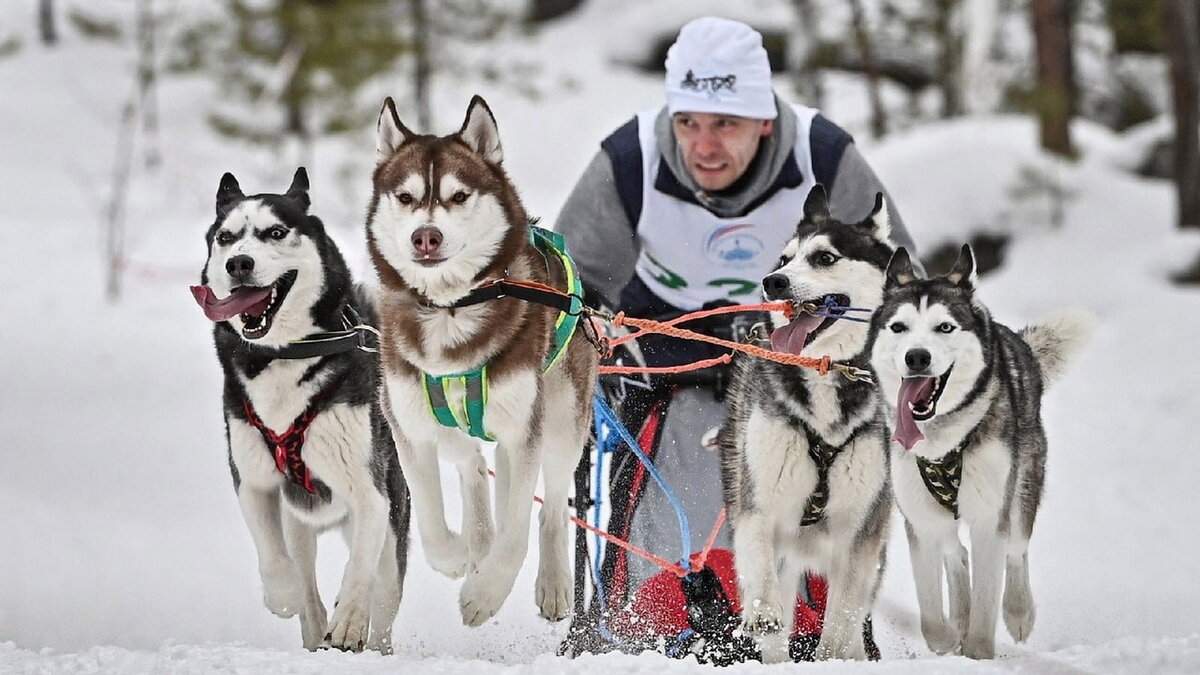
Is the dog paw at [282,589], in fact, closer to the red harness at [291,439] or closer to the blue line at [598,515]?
the red harness at [291,439]

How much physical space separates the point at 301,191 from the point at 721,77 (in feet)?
4.28

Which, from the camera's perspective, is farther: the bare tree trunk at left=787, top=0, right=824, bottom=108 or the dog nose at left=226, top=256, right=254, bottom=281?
the bare tree trunk at left=787, top=0, right=824, bottom=108

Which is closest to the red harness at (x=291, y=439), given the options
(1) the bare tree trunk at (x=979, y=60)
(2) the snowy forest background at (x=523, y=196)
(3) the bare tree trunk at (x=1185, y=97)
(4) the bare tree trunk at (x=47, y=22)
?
(2) the snowy forest background at (x=523, y=196)

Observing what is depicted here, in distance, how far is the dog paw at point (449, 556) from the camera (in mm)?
3615

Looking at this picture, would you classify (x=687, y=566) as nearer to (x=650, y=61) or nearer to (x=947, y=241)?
(x=947, y=241)

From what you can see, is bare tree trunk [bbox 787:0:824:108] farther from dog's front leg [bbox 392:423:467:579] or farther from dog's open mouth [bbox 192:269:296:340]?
dog's front leg [bbox 392:423:467:579]

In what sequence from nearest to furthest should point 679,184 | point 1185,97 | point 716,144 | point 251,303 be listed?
point 251,303 < point 716,144 < point 679,184 < point 1185,97

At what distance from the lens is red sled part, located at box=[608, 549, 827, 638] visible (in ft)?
13.9

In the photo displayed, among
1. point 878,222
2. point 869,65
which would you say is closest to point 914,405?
point 878,222

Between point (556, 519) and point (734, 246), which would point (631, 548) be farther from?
point (734, 246)

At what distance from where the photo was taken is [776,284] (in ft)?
11.6

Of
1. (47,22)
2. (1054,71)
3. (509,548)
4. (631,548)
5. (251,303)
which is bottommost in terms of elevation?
(631,548)

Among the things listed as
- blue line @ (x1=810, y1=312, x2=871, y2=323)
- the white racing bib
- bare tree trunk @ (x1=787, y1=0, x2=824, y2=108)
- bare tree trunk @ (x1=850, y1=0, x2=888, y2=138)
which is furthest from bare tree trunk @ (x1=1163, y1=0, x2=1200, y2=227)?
blue line @ (x1=810, y1=312, x2=871, y2=323)

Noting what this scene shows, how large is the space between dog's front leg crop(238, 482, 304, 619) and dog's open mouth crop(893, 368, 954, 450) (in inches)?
62.9
